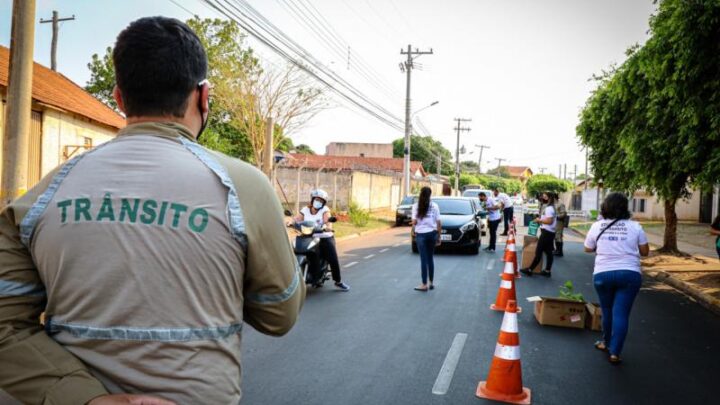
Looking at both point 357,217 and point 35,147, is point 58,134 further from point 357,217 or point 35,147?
point 357,217

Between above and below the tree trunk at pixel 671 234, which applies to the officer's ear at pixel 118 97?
above

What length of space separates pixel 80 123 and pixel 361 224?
473 inches

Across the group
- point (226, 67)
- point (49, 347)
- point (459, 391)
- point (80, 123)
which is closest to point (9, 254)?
point (49, 347)

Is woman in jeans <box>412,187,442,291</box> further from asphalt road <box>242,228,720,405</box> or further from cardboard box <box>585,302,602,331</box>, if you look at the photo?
cardboard box <box>585,302,602,331</box>

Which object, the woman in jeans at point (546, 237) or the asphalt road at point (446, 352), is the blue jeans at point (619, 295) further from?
the woman in jeans at point (546, 237)

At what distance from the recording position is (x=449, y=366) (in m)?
5.45

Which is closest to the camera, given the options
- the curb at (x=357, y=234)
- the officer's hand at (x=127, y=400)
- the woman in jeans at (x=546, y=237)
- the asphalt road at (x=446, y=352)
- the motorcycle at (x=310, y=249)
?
the officer's hand at (x=127, y=400)

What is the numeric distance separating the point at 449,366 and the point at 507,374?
0.88 metres

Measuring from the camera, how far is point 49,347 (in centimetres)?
144

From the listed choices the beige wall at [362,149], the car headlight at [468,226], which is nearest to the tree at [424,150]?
the beige wall at [362,149]

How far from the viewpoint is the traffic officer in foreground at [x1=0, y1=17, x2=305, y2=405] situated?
142cm

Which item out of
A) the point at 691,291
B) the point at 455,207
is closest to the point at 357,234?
the point at 455,207

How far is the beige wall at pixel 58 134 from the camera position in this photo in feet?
50.9

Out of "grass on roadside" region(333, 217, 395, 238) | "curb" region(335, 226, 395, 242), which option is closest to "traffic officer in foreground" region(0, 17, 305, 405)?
"curb" region(335, 226, 395, 242)
